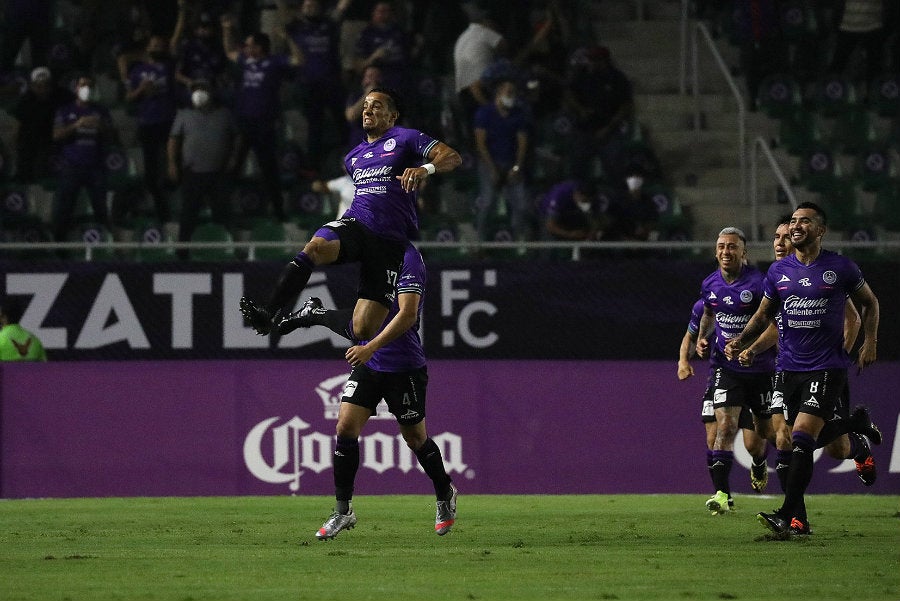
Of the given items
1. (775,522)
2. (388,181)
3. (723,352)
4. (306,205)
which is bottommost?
(775,522)

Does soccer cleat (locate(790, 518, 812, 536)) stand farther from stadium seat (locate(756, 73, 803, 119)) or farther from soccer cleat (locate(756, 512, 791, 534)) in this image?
stadium seat (locate(756, 73, 803, 119))

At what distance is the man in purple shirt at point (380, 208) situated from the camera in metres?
11.0

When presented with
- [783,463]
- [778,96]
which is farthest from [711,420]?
[778,96]

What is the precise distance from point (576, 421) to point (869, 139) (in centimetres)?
795

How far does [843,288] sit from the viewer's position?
37.9 ft

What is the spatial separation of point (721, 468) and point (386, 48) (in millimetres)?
8628

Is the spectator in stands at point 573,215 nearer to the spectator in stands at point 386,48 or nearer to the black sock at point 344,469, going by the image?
the spectator in stands at point 386,48

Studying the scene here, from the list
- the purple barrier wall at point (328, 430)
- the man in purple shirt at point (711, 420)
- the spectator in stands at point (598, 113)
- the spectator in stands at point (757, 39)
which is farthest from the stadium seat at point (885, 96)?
the man in purple shirt at point (711, 420)

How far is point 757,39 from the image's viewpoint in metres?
23.5

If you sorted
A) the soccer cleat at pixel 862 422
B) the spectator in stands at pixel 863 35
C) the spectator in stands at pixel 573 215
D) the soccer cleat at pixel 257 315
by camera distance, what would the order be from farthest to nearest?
the spectator in stands at pixel 863 35 < the spectator in stands at pixel 573 215 < the soccer cleat at pixel 862 422 < the soccer cleat at pixel 257 315

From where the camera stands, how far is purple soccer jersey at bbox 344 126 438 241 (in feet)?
36.6

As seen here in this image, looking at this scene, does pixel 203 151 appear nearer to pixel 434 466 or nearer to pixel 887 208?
pixel 887 208

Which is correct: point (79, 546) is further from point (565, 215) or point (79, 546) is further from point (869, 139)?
point (869, 139)

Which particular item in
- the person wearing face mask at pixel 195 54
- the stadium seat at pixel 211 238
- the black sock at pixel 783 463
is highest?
the person wearing face mask at pixel 195 54
